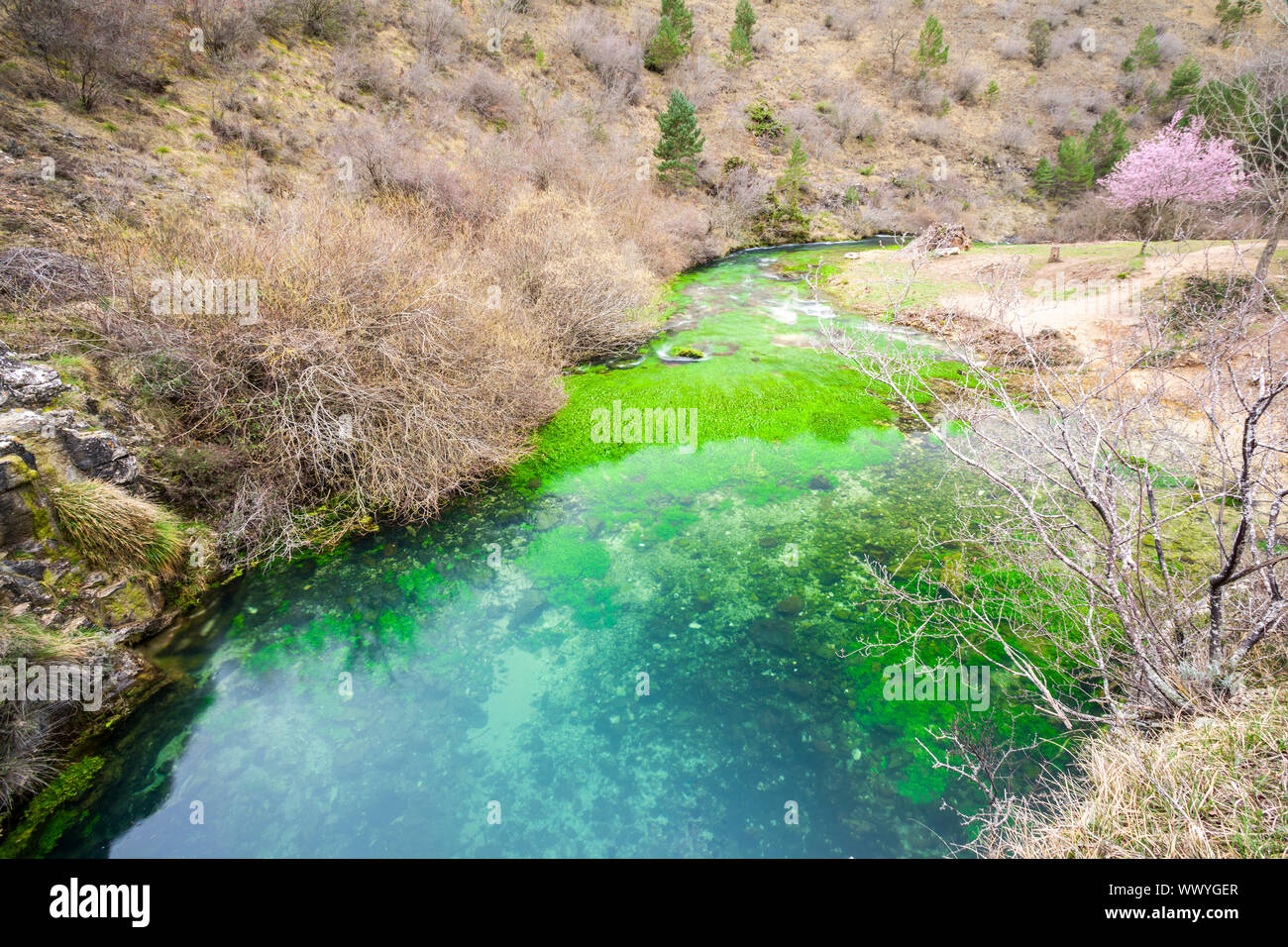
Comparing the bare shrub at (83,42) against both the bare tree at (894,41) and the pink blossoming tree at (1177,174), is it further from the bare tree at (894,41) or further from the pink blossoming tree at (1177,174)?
the bare tree at (894,41)

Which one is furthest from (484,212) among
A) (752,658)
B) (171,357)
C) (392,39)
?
(392,39)

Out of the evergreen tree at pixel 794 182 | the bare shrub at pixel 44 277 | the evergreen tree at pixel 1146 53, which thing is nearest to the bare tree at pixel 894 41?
the evergreen tree at pixel 1146 53

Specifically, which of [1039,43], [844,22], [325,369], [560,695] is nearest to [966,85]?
[1039,43]

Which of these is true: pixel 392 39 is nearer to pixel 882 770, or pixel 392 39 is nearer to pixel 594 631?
pixel 594 631

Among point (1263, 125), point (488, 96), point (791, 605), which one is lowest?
point (791, 605)

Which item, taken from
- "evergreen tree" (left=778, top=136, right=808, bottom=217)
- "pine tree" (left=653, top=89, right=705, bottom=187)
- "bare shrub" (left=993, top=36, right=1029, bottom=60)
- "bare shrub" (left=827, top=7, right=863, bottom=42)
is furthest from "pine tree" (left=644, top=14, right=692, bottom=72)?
"bare shrub" (left=993, top=36, right=1029, bottom=60)

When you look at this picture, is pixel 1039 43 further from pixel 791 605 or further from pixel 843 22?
pixel 791 605

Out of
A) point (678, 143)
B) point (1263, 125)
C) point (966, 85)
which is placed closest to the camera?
point (1263, 125)
